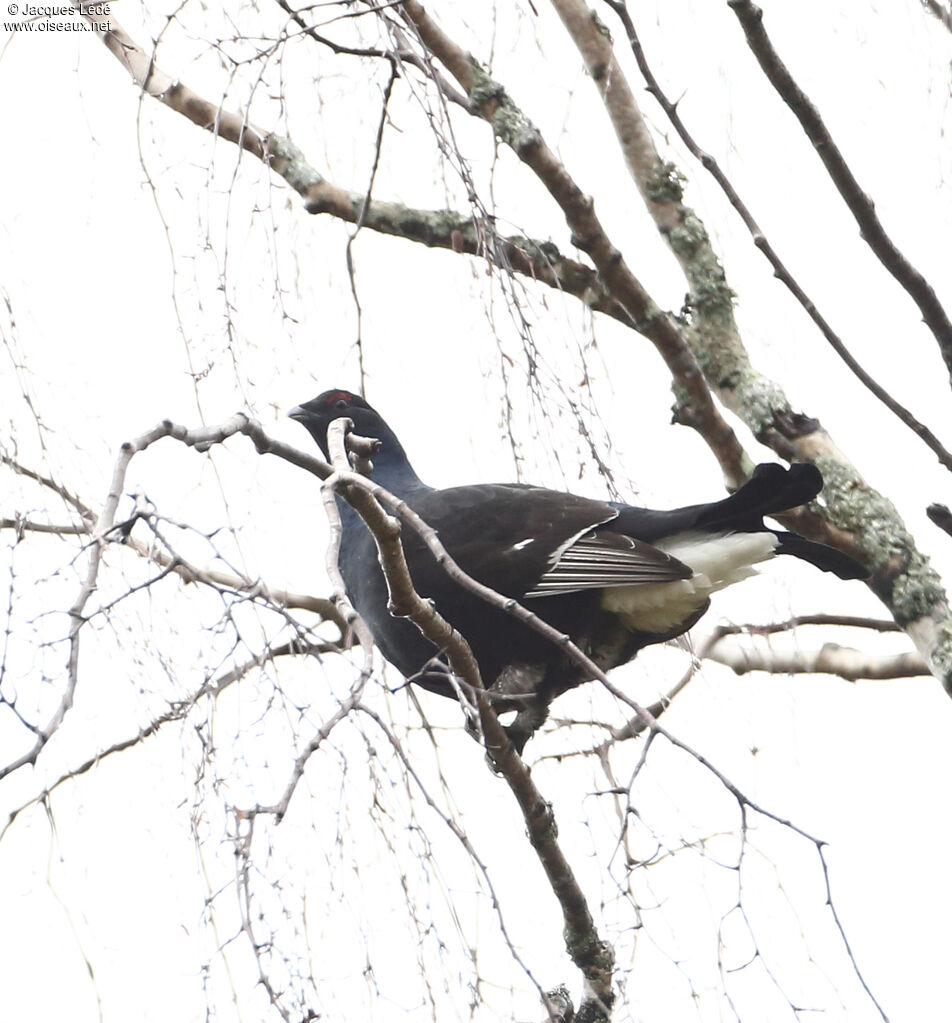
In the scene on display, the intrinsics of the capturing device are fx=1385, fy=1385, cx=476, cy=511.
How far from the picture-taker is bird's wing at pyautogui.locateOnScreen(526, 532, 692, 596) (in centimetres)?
338

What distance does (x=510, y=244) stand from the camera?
2.89 metres

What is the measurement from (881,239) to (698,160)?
1.40 ft

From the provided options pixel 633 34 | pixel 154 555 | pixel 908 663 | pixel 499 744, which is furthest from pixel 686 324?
pixel 154 555

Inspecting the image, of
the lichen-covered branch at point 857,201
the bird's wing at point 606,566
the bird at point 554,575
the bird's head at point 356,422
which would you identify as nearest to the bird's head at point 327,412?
the bird's head at point 356,422

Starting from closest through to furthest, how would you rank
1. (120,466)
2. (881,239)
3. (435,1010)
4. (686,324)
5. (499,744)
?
(120,466), (435,1010), (499,744), (881,239), (686,324)

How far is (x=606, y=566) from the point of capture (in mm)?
3422

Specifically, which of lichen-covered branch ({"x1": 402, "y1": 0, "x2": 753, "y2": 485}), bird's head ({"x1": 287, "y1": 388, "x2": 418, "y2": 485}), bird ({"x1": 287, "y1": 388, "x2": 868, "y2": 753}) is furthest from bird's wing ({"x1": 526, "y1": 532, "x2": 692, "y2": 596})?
bird's head ({"x1": 287, "y1": 388, "x2": 418, "y2": 485})

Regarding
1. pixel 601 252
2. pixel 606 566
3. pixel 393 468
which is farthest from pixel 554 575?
pixel 393 468

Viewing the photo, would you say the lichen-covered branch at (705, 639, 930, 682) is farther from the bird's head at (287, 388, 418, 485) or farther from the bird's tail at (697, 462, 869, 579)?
the bird's head at (287, 388, 418, 485)

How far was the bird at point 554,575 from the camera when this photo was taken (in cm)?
342

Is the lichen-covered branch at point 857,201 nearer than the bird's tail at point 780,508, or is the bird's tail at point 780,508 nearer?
the lichen-covered branch at point 857,201

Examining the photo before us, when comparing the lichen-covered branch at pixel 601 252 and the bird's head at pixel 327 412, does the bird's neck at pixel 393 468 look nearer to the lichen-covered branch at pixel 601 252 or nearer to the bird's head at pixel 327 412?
the bird's head at pixel 327 412

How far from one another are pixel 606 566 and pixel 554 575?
0.14m

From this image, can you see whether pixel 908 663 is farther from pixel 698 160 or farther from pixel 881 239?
pixel 698 160
